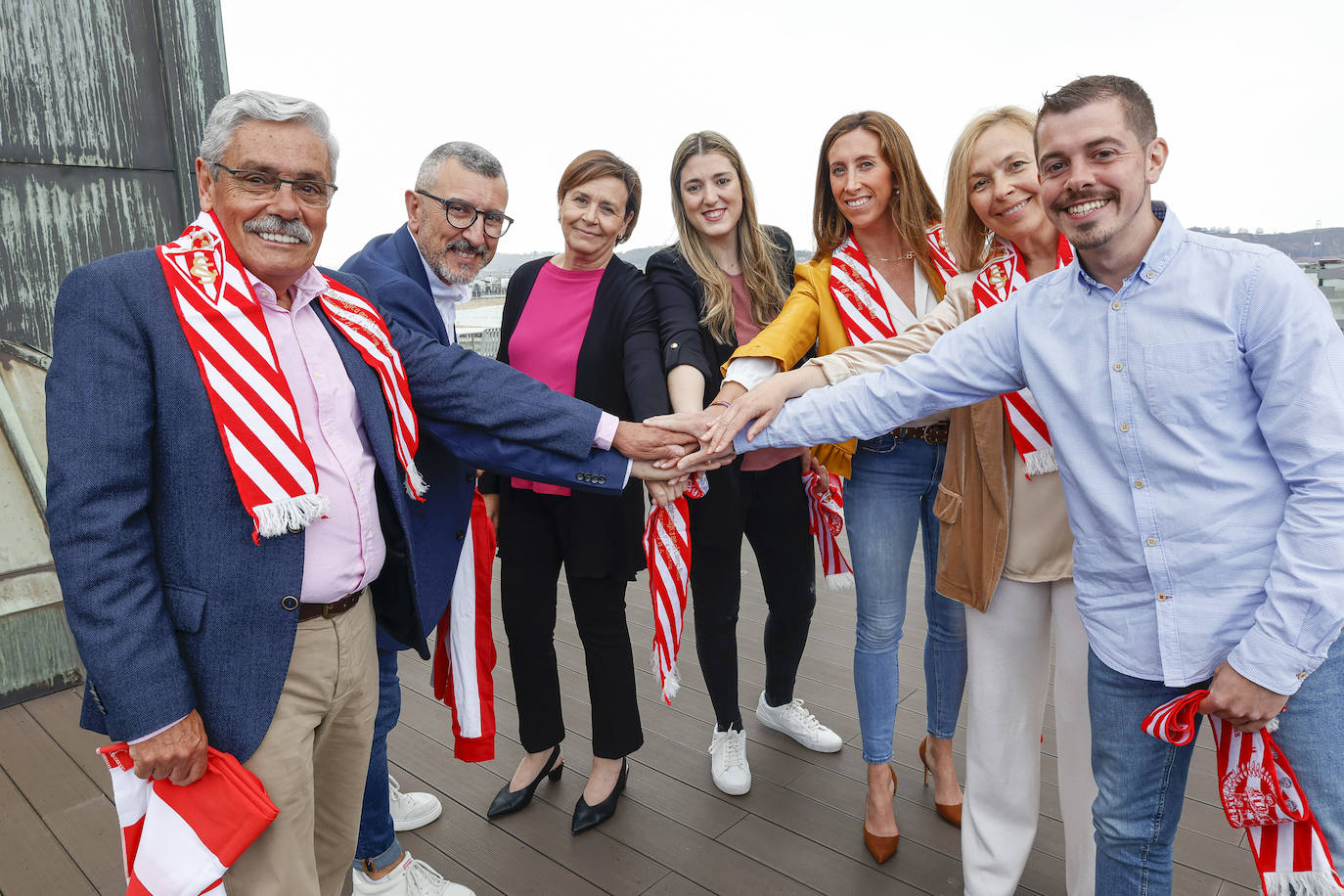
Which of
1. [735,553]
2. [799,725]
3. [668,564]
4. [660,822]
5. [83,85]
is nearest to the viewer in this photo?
[668,564]

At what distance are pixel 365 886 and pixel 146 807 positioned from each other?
817mm

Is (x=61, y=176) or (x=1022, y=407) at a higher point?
(x=61, y=176)

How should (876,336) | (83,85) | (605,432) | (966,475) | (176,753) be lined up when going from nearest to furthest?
(176,753) → (966,475) → (605,432) → (876,336) → (83,85)

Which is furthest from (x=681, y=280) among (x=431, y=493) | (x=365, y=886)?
(x=365, y=886)

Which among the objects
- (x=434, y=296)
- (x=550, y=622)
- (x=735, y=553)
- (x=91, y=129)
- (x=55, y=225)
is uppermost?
(x=91, y=129)

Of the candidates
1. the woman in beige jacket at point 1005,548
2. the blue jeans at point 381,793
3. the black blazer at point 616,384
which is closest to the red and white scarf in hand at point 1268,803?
the woman in beige jacket at point 1005,548

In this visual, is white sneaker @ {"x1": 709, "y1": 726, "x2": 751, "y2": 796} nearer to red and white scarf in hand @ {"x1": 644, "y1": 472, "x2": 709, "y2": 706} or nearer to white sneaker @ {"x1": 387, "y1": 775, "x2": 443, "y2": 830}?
red and white scarf in hand @ {"x1": 644, "y1": 472, "x2": 709, "y2": 706}

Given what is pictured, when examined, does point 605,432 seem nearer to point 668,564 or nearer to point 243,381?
point 668,564

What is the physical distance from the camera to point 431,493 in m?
1.69

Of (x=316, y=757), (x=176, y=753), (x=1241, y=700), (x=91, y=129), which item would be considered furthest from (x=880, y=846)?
(x=91, y=129)

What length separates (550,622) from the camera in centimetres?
220

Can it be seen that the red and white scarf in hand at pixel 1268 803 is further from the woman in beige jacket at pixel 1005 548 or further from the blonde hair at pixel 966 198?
the blonde hair at pixel 966 198

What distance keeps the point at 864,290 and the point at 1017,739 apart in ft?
3.43

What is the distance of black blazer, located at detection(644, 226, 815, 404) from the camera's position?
6.70ft
